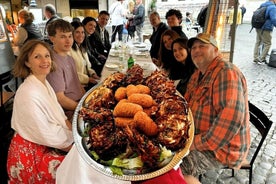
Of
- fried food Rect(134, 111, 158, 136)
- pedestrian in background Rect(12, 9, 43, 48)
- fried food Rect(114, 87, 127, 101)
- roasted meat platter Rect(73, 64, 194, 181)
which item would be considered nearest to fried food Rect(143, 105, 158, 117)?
roasted meat platter Rect(73, 64, 194, 181)

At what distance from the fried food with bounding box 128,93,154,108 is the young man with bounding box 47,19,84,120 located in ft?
4.22

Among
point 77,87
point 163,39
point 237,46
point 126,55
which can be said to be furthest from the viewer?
point 237,46

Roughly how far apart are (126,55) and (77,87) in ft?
6.12

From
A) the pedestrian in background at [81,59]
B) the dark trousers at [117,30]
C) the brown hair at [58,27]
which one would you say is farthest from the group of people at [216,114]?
the dark trousers at [117,30]

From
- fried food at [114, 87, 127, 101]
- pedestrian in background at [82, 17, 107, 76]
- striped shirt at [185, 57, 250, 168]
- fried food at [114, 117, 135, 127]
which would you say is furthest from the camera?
pedestrian in background at [82, 17, 107, 76]

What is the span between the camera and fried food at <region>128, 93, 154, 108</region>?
123 centimetres

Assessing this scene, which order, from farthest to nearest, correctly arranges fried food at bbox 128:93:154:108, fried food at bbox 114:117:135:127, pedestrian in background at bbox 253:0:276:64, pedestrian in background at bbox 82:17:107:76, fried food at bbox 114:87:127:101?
pedestrian in background at bbox 253:0:276:64
pedestrian in background at bbox 82:17:107:76
fried food at bbox 114:87:127:101
fried food at bbox 128:93:154:108
fried food at bbox 114:117:135:127

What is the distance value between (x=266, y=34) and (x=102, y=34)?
4.59 metres

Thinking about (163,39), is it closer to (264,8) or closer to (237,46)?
(264,8)

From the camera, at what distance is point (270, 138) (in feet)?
11.3

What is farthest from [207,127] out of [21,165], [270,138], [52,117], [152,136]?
[270,138]

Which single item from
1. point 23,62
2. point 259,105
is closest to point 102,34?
point 259,105

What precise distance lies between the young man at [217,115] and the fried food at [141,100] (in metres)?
0.67

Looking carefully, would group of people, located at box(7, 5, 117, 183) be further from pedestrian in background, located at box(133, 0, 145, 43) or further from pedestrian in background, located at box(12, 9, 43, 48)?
pedestrian in background, located at box(133, 0, 145, 43)
